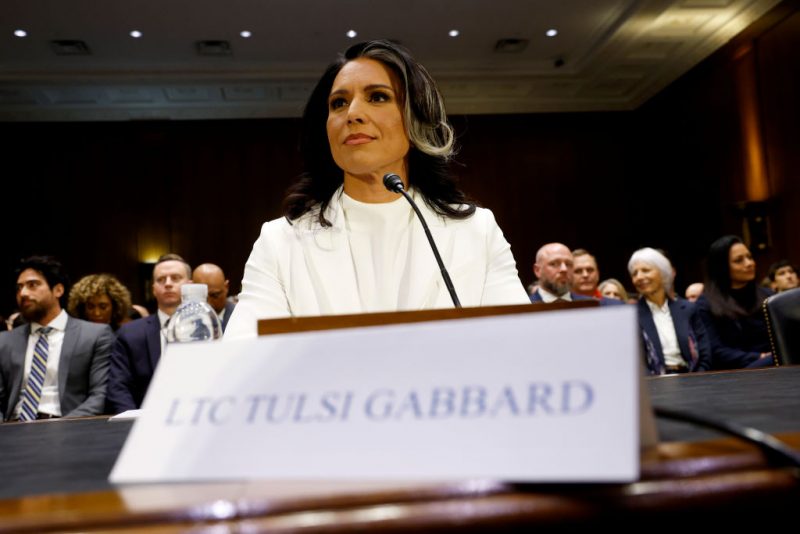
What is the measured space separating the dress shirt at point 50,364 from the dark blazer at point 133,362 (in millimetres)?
301

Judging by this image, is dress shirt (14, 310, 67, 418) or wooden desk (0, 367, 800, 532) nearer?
wooden desk (0, 367, 800, 532)

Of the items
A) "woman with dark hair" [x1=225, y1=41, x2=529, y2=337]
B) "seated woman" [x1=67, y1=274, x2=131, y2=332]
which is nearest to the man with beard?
"seated woman" [x1=67, y1=274, x2=131, y2=332]

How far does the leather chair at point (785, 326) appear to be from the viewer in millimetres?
1938

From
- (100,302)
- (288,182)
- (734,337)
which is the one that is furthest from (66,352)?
(288,182)

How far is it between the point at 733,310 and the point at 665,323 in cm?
41

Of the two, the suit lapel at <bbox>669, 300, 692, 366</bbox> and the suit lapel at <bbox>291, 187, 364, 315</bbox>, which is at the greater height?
the suit lapel at <bbox>291, 187, 364, 315</bbox>

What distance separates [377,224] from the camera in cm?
154

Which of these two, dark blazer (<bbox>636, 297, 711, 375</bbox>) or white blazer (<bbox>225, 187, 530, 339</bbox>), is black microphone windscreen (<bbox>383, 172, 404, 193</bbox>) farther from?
dark blazer (<bbox>636, 297, 711, 375</bbox>)

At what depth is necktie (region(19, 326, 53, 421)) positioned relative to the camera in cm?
357

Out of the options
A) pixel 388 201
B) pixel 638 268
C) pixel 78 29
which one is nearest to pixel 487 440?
pixel 388 201

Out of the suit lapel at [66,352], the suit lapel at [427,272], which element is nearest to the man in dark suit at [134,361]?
the suit lapel at [66,352]

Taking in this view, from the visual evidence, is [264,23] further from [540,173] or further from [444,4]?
[540,173]

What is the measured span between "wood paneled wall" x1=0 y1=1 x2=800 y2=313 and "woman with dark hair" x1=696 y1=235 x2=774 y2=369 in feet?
12.2

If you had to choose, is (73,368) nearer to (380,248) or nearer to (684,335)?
(380,248)
